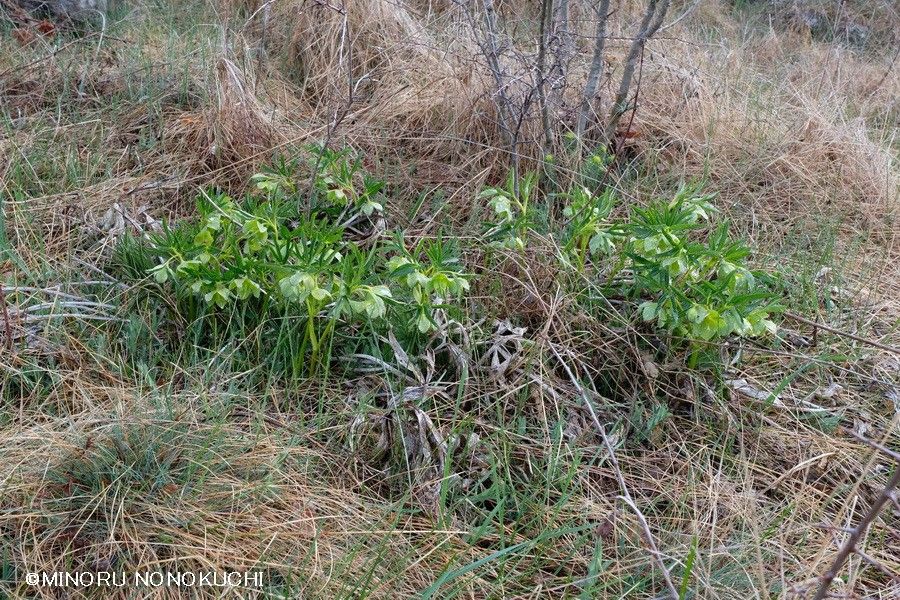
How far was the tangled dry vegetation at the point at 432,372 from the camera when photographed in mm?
1843

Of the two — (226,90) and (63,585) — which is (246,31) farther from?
(63,585)

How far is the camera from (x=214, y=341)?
2379 mm

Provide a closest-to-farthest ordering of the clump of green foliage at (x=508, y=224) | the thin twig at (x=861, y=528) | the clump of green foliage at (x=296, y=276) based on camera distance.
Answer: the thin twig at (x=861, y=528) < the clump of green foliage at (x=296, y=276) < the clump of green foliage at (x=508, y=224)

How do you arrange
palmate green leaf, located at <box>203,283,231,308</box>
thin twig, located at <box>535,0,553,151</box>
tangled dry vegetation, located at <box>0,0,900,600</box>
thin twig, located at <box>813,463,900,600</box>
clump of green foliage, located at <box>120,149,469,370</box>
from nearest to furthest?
thin twig, located at <box>813,463,900,600</box> < tangled dry vegetation, located at <box>0,0,900,600</box> < clump of green foliage, located at <box>120,149,469,370</box> < palmate green leaf, located at <box>203,283,231,308</box> < thin twig, located at <box>535,0,553,151</box>

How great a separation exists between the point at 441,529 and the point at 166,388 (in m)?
0.93

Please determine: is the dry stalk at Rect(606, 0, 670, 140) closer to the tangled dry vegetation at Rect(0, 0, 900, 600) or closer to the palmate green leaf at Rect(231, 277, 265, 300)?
the tangled dry vegetation at Rect(0, 0, 900, 600)

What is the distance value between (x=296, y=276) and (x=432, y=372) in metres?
0.52

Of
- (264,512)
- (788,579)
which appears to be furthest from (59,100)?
(788,579)

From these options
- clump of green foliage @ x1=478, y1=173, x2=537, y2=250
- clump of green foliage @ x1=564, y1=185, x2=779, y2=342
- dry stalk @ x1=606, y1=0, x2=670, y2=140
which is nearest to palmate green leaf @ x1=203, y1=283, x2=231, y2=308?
clump of green foliage @ x1=478, y1=173, x2=537, y2=250

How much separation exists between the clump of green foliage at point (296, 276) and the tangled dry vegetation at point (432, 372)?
0.39 feet

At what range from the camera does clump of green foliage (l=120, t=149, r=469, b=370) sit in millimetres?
2139

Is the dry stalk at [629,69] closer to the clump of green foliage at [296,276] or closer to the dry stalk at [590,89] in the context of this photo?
the dry stalk at [590,89]

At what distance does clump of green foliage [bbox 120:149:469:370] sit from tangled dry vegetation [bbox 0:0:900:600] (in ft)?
0.39

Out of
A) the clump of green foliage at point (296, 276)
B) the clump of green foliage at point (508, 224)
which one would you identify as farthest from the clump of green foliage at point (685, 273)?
the clump of green foliage at point (296, 276)
